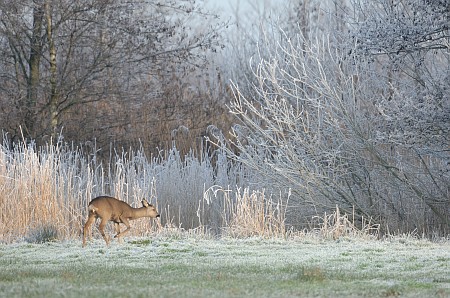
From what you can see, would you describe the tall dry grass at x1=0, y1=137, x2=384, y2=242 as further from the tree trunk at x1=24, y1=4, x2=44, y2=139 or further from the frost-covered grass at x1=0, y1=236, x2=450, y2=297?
the tree trunk at x1=24, y1=4, x2=44, y2=139

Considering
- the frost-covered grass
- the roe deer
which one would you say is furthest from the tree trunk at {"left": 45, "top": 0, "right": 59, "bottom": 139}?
the roe deer

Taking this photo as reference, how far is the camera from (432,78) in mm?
13617

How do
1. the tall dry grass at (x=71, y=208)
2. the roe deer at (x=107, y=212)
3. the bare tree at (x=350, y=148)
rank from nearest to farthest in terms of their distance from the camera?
1. the roe deer at (x=107, y=212)
2. the tall dry grass at (x=71, y=208)
3. the bare tree at (x=350, y=148)

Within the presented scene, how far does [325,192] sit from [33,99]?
8.92 metres

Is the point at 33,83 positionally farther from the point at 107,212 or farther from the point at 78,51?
the point at 107,212

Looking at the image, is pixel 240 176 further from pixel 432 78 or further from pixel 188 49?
pixel 188 49

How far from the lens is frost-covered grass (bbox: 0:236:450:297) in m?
6.61

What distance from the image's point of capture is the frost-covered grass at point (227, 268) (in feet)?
21.7

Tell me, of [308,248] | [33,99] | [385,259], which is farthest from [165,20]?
[385,259]

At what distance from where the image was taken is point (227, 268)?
865 cm

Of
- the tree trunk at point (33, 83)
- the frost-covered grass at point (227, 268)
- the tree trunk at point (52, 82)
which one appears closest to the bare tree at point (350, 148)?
the frost-covered grass at point (227, 268)

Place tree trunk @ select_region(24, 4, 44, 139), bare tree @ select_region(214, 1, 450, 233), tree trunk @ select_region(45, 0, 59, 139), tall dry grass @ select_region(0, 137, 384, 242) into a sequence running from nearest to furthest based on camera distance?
tall dry grass @ select_region(0, 137, 384, 242) → bare tree @ select_region(214, 1, 450, 233) → tree trunk @ select_region(45, 0, 59, 139) → tree trunk @ select_region(24, 4, 44, 139)

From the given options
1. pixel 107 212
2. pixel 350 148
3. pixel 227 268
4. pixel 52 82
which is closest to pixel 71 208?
pixel 107 212

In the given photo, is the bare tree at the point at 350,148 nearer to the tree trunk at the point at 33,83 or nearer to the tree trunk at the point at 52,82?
the tree trunk at the point at 52,82
